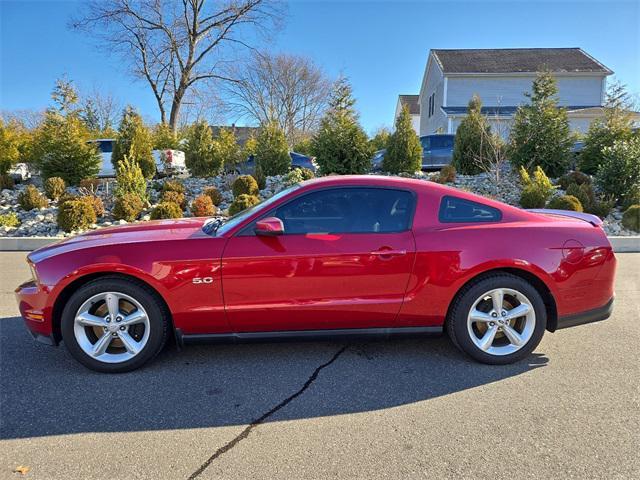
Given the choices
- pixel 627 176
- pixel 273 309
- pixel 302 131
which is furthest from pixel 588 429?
pixel 302 131

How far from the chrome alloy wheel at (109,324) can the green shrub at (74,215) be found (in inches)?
274

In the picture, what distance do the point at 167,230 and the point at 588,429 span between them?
3302 millimetres

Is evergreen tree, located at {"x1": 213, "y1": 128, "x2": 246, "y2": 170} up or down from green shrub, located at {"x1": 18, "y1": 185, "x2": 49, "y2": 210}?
up

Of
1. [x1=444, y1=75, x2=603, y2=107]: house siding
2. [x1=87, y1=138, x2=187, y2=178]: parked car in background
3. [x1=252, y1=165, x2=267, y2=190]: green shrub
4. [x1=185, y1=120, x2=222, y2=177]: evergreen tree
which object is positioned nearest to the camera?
[x1=252, y1=165, x2=267, y2=190]: green shrub

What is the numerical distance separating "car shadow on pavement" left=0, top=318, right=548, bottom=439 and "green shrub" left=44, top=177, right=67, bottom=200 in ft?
29.4

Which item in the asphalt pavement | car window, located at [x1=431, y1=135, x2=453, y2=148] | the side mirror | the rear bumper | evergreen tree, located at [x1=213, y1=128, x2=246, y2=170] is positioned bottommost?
the asphalt pavement

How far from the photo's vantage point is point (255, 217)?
3.25m

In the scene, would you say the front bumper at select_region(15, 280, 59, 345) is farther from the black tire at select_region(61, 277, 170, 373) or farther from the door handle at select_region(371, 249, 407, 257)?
the door handle at select_region(371, 249, 407, 257)

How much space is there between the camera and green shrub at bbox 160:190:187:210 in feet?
34.0

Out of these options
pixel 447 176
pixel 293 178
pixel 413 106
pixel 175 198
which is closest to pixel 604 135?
pixel 447 176

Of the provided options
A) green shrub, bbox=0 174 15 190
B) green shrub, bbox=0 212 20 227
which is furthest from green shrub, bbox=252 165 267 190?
green shrub, bbox=0 174 15 190

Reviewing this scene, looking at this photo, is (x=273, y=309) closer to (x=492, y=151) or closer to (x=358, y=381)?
(x=358, y=381)

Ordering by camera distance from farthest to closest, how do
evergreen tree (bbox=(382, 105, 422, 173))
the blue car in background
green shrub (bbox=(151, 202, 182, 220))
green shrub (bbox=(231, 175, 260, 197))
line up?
the blue car in background, evergreen tree (bbox=(382, 105, 422, 173)), green shrub (bbox=(231, 175, 260, 197)), green shrub (bbox=(151, 202, 182, 220))

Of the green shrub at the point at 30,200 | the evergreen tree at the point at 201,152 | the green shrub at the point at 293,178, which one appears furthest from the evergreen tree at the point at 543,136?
the green shrub at the point at 30,200
